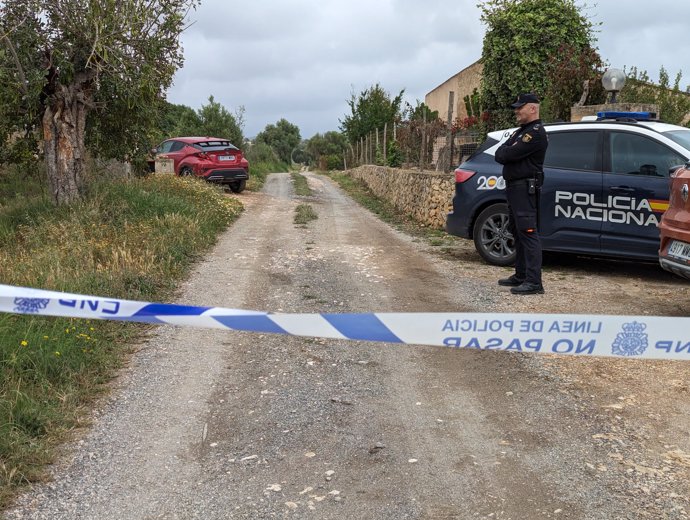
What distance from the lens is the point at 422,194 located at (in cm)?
1381

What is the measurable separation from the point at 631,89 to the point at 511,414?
34.3 ft

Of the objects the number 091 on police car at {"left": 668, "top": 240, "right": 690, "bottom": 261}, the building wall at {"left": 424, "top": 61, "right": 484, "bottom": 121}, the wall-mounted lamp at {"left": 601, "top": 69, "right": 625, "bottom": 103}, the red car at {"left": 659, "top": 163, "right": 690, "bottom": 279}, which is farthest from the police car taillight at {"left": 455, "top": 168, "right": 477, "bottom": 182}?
the building wall at {"left": 424, "top": 61, "right": 484, "bottom": 121}

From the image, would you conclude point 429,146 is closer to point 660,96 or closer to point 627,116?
point 660,96

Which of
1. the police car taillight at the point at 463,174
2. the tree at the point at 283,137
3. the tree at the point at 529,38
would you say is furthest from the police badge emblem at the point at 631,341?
the tree at the point at 283,137

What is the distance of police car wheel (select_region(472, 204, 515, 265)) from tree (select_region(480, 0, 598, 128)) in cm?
878

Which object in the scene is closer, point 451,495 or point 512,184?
point 451,495

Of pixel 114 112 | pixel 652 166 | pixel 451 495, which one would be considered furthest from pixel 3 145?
pixel 451 495

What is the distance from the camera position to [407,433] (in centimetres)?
374

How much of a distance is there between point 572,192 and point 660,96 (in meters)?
6.36

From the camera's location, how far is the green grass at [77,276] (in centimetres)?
371

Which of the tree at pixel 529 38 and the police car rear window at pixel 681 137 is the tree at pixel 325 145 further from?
the police car rear window at pixel 681 137

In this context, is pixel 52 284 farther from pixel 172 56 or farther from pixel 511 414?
pixel 172 56

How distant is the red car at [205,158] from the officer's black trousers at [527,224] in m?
12.5

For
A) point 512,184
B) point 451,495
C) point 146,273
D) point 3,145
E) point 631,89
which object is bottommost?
point 451,495
